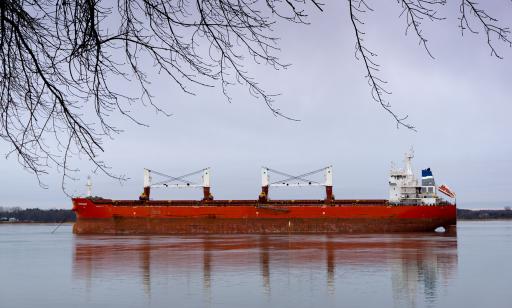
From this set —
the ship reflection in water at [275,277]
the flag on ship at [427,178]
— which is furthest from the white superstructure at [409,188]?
the ship reflection in water at [275,277]

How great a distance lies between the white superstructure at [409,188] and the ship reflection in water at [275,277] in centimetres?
2296

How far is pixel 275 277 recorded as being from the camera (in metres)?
14.5

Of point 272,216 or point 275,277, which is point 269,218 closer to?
point 272,216

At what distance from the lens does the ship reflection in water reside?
37.2 feet

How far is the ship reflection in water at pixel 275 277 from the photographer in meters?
11.3

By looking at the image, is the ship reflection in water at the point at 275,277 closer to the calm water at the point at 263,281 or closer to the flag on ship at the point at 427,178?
the calm water at the point at 263,281

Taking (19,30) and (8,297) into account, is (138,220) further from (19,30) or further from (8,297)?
(19,30)

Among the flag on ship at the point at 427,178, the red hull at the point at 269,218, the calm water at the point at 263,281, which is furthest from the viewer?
the flag on ship at the point at 427,178

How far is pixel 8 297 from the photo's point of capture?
1239 cm

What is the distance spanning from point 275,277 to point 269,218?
26.9 metres

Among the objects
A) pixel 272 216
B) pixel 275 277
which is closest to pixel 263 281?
pixel 275 277

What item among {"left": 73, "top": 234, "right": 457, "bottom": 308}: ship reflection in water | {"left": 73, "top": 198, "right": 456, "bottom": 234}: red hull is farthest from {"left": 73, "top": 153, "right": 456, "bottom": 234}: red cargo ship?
{"left": 73, "top": 234, "right": 457, "bottom": 308}: ship reflection in water

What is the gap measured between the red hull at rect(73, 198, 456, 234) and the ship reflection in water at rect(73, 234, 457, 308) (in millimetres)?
18174

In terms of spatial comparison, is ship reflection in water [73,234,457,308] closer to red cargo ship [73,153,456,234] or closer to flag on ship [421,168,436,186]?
red cargo ship [73,153,456,234]
